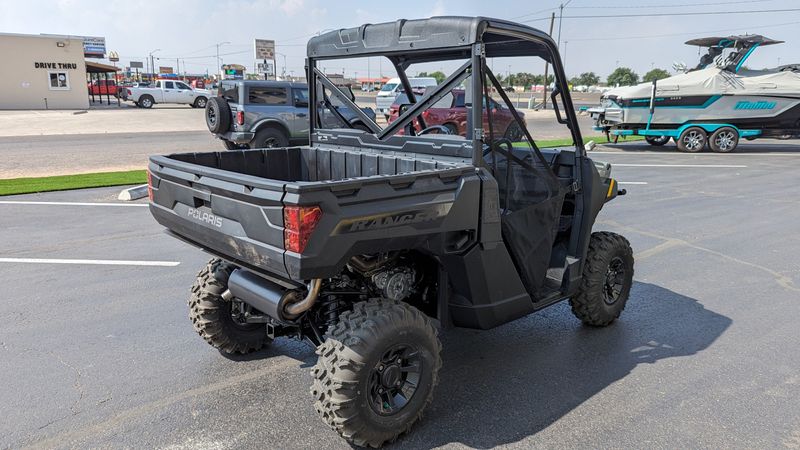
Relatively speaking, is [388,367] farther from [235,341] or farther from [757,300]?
[757,300]

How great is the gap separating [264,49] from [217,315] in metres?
62.1

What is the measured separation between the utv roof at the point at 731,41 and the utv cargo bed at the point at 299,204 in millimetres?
17271

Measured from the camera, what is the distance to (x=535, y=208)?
3.98 metres

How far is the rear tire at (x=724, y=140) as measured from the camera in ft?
57.9

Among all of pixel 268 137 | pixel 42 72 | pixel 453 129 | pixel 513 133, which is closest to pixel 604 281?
pixel 513 133

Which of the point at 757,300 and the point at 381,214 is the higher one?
the point at 381,214

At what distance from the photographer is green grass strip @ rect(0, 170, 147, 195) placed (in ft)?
33.9

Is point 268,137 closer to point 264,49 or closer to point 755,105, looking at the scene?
point 755,105

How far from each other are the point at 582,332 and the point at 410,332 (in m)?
2.08

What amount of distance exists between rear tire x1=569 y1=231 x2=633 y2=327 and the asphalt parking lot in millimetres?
168

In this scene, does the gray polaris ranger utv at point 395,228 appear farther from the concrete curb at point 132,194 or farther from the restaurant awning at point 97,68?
the restaurant awning at point 97,68

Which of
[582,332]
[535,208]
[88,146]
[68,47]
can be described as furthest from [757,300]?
[68,47]

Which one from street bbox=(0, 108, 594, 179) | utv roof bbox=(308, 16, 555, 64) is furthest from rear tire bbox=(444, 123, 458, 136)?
street bbox=(0, 108, 594, 179)

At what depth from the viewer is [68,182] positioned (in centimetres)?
1109
